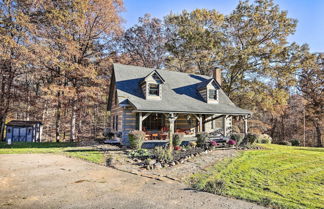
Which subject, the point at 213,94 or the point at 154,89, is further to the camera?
the point at 213,94

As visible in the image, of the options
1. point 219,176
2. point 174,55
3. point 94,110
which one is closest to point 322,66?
point 174,55

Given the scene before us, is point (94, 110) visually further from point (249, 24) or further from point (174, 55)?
point (249, 24)

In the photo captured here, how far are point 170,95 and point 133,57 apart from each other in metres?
13.6

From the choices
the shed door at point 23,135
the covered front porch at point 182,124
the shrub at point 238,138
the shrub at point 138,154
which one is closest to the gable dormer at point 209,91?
the covered front porch at point 182,124

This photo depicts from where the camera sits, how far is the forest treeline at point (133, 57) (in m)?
18.5

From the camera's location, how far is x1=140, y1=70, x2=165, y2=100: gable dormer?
15.3m

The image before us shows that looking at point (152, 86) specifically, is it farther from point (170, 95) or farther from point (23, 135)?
point (23, 135)

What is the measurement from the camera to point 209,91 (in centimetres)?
1844

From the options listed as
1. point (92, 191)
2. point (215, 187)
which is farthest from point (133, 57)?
point (215, 187)

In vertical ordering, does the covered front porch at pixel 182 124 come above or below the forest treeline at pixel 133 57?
below

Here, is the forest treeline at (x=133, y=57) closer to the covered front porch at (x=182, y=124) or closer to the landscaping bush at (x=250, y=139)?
the covered front porch at (x=182, y=124)

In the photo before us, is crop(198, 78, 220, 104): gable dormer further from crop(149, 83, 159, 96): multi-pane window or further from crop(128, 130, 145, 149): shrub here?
crop(128, 130, 145, 149): shrub

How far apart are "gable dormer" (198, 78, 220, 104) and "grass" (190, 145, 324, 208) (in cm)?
841

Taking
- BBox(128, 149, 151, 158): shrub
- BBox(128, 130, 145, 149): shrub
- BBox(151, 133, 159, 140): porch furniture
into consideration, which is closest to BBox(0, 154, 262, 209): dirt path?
BBox(128, 149, 151, 158): shrub
